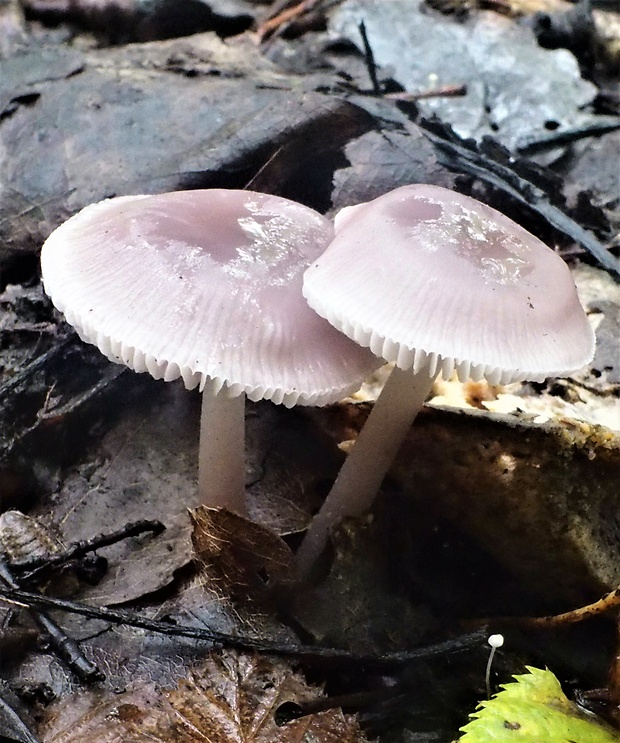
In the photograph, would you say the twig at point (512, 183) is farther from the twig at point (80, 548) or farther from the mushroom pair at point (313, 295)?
the twig at point (80, 548)

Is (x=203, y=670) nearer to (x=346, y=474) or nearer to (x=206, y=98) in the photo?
(x=346, y=474)

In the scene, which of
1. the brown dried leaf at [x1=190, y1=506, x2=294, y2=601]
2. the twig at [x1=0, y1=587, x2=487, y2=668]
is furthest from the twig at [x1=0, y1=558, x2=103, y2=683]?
the brown dried leaf at [x1=190, y1=506, x2=294, y2=601]

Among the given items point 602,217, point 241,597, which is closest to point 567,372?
point 241,597

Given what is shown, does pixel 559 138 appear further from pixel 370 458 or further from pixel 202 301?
pixel 202 301

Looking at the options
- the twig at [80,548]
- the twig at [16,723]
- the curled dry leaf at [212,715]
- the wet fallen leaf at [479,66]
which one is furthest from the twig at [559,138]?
the twig at [16,723]

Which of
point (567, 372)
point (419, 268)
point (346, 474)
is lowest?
point (346, 474)

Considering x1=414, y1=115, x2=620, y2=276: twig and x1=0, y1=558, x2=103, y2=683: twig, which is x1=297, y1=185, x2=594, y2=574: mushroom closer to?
x1=414, y1=115, x2=620, y2=276: twig
